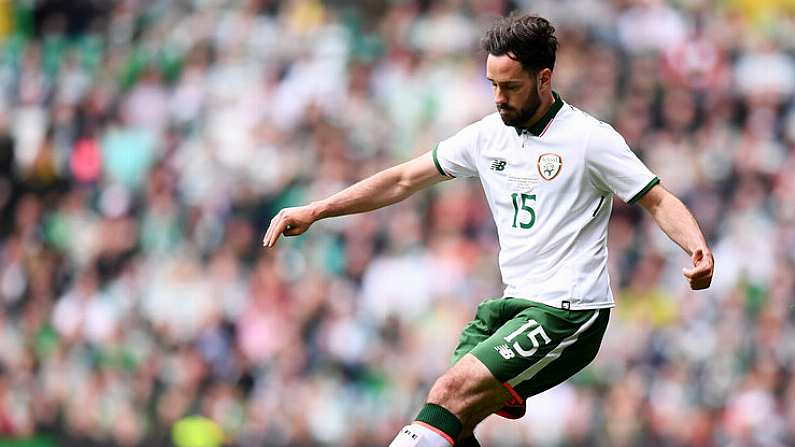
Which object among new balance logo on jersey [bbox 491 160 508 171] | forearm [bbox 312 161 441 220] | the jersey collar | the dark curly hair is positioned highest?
the dark curly hair

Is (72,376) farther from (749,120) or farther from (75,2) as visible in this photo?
(749,120)

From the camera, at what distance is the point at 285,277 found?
13.3 meters

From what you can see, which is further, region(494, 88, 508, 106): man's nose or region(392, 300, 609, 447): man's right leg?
region(494, 88, 508, 106): man's nose

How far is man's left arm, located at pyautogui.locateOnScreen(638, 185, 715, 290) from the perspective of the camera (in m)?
→ 5.71

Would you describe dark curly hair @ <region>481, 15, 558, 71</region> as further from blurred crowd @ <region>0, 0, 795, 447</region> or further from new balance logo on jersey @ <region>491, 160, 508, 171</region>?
blurred crowd @ <region>0, 0, 795, 447</region>

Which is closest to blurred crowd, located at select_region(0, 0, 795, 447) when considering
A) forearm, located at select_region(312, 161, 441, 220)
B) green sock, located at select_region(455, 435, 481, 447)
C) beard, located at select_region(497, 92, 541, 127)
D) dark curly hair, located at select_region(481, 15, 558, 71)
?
forearm, located at select_region(312, 161, 441, 220)

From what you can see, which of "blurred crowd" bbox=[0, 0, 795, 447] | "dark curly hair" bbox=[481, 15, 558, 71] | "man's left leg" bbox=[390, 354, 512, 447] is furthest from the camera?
"blurred crowd" bbox=[0, 0, 795, 447]

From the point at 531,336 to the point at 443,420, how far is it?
0.53 meters

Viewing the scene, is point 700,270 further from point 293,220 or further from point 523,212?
point 293,220

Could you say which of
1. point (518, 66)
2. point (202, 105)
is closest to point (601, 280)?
point (518, 66)

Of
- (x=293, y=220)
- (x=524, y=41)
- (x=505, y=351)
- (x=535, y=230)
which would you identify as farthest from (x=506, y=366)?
(x=524, y=41)

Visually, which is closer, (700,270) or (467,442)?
(700,270)

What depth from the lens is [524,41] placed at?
6.16m

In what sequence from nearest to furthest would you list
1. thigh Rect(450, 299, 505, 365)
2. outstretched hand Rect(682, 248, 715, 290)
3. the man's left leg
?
1. outstretched hand Rect(682, 248, 715, 290)
2. the man's left leg
3. thigh Rect(450, 299, 505, 365)
